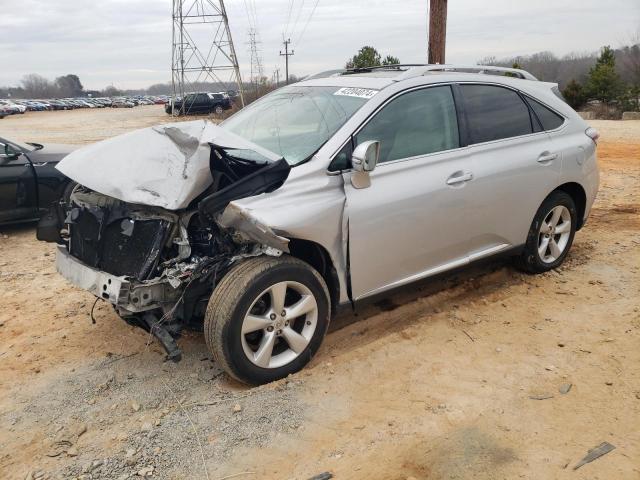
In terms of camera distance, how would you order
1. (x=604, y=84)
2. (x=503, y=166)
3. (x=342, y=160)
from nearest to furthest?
1. (x=342, y=160)
2. (x=503, y=166)
3. (x=604, y=84)

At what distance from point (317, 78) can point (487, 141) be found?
152cm

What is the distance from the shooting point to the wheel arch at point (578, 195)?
16.8ft

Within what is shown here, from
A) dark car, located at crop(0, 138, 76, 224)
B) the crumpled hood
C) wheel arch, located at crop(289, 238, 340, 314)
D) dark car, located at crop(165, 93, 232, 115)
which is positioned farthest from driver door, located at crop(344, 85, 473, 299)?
dark car, located at crop(165, 93, 232, 115)

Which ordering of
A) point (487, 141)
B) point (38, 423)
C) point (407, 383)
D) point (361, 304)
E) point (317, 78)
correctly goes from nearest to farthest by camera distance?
point (38, 423), point (407, 383), point (361, 304), point (487, 141), point (317, 78)

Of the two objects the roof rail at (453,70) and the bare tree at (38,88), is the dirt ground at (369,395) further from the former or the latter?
the bare tree at (38,88)

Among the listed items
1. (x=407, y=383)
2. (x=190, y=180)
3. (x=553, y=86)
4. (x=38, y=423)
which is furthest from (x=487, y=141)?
(x=38, y=423)

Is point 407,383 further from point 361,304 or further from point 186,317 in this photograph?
point 186,317

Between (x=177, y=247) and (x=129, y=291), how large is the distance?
0.40 metres

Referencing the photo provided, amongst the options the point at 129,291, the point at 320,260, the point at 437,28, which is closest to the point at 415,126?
the point at 320,260

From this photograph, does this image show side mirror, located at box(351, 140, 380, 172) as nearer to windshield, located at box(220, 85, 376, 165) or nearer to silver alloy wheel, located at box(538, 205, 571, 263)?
windshield, located at box(220, 85, 376, 165)

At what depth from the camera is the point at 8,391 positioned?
359 centimetres

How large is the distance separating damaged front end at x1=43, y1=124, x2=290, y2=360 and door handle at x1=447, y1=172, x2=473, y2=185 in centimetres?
132

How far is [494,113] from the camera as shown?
179 inches

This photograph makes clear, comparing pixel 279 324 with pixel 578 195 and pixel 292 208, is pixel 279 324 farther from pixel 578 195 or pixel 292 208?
pixel 578 195
